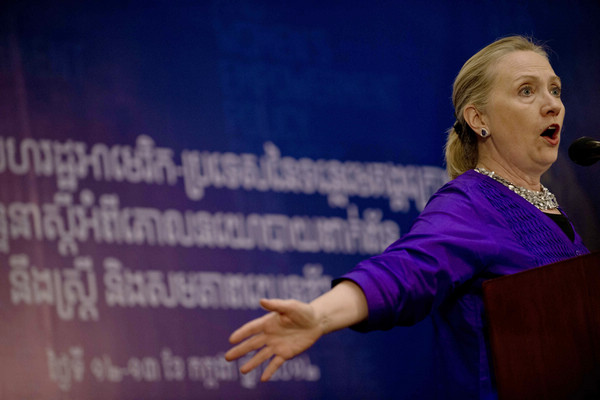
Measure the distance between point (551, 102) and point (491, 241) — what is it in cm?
42

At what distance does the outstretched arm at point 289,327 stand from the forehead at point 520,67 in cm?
74

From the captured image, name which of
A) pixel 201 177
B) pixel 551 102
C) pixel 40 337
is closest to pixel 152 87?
pixel 201 177

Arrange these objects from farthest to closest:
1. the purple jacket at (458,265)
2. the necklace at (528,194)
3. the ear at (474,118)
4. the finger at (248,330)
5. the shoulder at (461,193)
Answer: the ear at (474,118), the necklace at (528,194), the shoulder at (461,193), the purple jacket at (458,265), the finger at (248,330)

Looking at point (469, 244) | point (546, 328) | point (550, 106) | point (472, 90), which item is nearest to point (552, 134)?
point (550, 106)

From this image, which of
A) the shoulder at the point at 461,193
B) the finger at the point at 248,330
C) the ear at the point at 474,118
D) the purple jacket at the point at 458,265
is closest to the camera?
the finger at the point at 248,330

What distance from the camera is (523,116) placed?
1534 mm

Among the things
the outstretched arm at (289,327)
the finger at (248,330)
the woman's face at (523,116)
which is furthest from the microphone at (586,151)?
the finger at (248,330)

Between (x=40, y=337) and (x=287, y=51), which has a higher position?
(x=287, y=51)

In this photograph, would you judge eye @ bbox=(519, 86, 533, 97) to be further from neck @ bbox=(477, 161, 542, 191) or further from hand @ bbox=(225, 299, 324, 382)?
hand @ bbox=(225, 299, 324, 382)

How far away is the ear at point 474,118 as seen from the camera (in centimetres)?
161

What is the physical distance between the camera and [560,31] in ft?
12.2

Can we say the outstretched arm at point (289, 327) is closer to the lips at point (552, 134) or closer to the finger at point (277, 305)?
the finger at point (277, 305)

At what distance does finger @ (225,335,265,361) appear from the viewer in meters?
1.04

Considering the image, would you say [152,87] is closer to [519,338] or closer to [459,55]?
[459,55]
